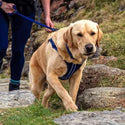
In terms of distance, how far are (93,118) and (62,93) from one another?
46.9 inches

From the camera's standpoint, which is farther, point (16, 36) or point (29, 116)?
point (16, 36)

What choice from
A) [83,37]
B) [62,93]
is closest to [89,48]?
[83,37]

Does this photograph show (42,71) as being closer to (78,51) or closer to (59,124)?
(78,51)

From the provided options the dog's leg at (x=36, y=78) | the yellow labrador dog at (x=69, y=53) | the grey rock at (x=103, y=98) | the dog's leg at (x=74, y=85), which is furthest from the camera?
the dog's leg at (x=36, y=78)

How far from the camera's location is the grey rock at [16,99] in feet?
14.0

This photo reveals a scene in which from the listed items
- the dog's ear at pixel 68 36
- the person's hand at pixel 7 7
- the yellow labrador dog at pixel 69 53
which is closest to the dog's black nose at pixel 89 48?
the yellow labrador dog at pixel 69 53

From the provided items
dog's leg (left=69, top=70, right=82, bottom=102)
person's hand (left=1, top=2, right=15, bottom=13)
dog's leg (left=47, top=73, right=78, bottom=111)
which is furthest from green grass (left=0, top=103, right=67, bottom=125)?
person's hand (left=1, top=2, right=15, bottom=13)

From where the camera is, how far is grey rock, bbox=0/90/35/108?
14.0ft

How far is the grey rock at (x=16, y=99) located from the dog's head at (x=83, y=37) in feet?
2.95

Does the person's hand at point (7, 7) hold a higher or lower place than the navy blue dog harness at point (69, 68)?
higher

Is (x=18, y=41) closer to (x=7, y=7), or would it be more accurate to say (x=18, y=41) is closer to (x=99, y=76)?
(x=7, y=7)

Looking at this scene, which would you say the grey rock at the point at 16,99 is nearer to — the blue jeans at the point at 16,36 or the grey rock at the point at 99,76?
the blue jeans at the point at 16,36

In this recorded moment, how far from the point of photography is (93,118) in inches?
125

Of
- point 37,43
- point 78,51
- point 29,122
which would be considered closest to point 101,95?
point 78,51
